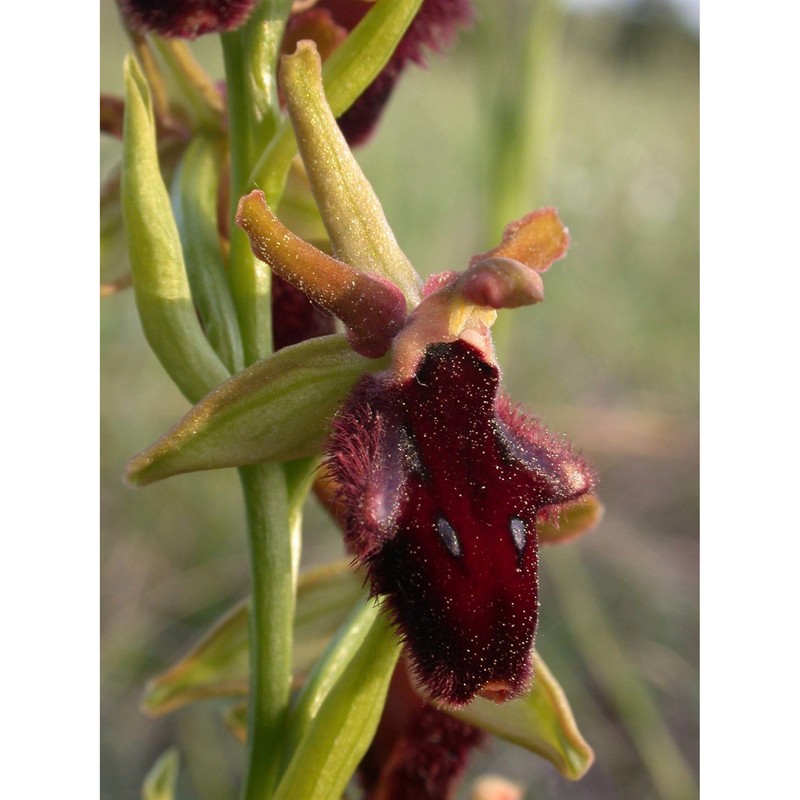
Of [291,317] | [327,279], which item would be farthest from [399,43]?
[327,279]

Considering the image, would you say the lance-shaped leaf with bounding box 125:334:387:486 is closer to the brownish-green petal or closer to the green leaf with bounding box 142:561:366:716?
the brownish-green petal

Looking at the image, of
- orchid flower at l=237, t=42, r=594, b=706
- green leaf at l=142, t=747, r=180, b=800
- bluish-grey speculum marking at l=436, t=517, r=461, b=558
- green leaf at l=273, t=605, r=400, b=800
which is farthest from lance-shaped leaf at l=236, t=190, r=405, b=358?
green leaf at l=142, t=747, r=180, b=800

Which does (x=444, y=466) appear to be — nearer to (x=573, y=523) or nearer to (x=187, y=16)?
(x=573, y=523)

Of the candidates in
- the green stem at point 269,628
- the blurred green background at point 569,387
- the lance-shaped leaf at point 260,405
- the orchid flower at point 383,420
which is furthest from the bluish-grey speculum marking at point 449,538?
the blurred green background at point 569,387

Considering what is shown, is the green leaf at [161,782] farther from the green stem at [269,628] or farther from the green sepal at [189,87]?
the green sepal at [189,87]
